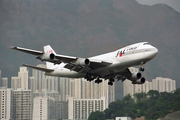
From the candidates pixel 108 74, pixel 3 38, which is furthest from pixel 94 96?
pixel 108 74

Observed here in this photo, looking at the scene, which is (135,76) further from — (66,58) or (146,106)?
(146,106)

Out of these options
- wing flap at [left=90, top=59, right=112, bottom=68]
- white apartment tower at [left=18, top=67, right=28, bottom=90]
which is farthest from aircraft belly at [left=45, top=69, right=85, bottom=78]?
white apartment tower at [left=18, top=67, right=28, bottom=90]

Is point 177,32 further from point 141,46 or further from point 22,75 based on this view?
point 141,46

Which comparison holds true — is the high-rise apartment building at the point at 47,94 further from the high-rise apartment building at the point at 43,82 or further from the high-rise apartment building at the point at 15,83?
the high-rise apartment building at the point at 15,83

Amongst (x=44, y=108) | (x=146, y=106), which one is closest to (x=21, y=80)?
(x=44, y=108)

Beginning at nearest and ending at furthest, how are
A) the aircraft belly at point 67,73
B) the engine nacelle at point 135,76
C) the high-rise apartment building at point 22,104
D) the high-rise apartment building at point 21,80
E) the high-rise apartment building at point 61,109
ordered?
the aircraft belly at point 67,73 → the engine nacelle at point 135,76 → the high-rise apartment building at point 22,104 → the high-rise apartment building at point 61,109 → the high-rise apartment building at point 21,80

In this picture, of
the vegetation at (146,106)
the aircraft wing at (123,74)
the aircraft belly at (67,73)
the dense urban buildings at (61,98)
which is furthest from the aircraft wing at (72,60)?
the dense urban buildings at (61,98)

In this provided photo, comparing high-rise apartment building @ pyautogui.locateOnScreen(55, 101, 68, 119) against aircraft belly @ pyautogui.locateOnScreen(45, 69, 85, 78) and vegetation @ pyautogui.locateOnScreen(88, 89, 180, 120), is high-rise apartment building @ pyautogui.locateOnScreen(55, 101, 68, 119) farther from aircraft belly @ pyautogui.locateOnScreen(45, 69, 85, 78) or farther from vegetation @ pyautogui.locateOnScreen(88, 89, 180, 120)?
aircraft belly @ pyautogui.locateOnScreen(45, 69, 85, 78)
